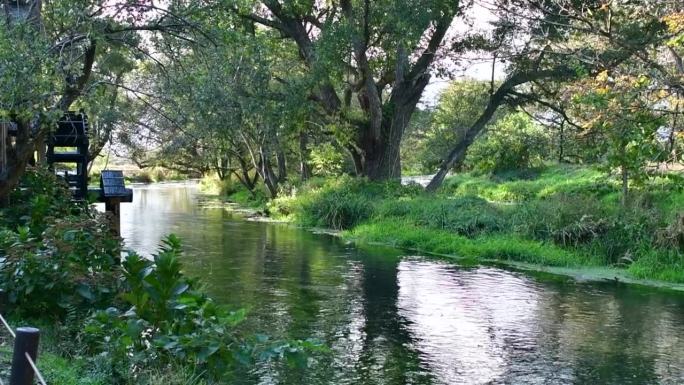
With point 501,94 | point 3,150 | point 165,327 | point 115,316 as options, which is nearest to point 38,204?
point 3,150

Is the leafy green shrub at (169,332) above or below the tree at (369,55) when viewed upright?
below

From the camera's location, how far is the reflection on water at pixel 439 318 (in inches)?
353

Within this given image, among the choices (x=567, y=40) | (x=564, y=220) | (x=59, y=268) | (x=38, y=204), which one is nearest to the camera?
(x=59, y=268)

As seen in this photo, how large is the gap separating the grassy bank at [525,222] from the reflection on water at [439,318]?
149 cm

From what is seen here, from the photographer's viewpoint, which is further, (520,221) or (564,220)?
(520,221)

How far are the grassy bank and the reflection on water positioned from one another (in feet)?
4.90

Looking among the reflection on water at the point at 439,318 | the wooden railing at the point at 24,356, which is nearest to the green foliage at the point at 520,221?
the reflection on water at the point at 439,318

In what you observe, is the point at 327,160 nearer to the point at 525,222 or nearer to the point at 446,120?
the point at 525,222

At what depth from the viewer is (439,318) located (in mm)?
11789

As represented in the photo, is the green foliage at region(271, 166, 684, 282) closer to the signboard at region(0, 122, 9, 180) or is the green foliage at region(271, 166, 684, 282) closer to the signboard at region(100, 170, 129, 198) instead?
the signboard at region(100, 170, 129, 198)

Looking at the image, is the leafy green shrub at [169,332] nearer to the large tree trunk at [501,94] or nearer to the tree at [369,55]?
the tree at [369,55]

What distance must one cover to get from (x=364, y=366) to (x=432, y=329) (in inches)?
88.8

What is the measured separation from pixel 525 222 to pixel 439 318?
301 inches

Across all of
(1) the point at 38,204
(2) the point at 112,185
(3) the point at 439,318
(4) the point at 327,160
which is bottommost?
(3) the point at 439,318
